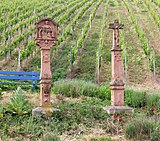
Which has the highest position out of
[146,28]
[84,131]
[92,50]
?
[146,28]

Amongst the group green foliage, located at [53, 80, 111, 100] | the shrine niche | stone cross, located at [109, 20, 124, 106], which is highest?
the shrine niche

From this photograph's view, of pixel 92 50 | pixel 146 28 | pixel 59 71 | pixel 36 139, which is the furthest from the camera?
pixel 146 28

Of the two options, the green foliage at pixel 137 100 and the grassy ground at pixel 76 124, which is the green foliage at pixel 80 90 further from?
the grassy ground at pixel 76 124

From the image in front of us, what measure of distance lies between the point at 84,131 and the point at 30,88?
19.7 feet

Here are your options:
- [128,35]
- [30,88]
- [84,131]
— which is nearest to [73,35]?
[128,35]

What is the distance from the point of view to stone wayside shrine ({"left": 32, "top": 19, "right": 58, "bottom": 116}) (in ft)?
25.9

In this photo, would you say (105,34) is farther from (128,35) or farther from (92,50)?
(92,50)

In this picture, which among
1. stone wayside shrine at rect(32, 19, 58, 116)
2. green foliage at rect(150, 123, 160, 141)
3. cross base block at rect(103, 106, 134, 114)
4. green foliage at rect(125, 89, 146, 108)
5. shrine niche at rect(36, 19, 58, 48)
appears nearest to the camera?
green foliage at rect(150, 123, 160, 141)

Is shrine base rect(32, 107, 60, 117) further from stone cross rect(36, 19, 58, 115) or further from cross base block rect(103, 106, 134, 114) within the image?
cross base block rect(103, 106, 134, 114)

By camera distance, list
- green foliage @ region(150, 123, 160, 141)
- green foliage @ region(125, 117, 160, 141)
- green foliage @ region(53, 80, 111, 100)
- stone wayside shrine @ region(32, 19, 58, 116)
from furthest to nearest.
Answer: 1. green foliage @ region(53, 80, 111, 100)
2. stone wayside shrine @ region(32, 19, 58, 116)
3. green foliage @ region(125, 117, 160, 141)
4. green foliage @ region(150, 123, 160, 141)

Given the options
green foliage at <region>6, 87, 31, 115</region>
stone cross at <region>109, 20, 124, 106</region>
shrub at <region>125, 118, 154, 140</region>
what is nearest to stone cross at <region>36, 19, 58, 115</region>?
green foliage at <region>6, 87, 31, 115</region>

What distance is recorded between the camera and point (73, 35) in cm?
2433

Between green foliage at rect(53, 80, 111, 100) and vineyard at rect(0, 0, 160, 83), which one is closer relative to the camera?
green foliage at rect(53, 80, 111, 100)

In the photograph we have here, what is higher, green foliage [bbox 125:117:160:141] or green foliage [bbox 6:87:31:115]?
green foliage [bbox 6:87:31:115]
